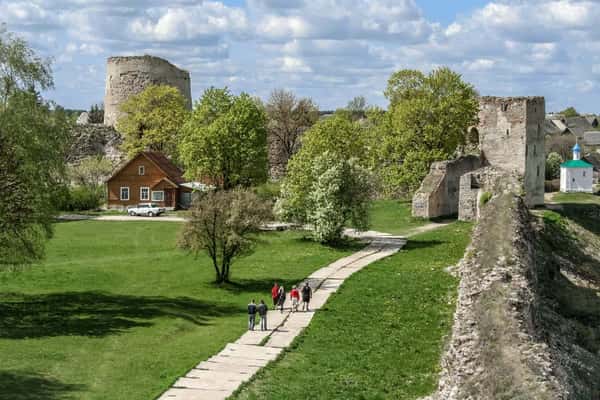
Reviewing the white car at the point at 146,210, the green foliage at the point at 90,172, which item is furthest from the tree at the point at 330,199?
the green foliage at the point at 90,172

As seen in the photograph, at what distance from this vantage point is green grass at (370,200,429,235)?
43438 millimetres

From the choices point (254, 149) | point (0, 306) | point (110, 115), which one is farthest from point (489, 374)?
point (110, 115)

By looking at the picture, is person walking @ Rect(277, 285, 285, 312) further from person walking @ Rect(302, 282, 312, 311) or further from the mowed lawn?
the mowed lawn

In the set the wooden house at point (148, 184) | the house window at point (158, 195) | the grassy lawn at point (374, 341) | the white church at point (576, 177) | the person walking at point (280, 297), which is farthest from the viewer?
the white church at point (576, 177)

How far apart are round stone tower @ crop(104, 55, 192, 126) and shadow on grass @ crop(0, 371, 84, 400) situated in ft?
180

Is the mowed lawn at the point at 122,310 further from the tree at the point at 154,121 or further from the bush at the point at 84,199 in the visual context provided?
the tree at the point at 154,121

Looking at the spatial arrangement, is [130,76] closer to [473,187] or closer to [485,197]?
[473,187]

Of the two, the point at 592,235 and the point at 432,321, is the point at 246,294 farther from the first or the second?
the point at 592,235

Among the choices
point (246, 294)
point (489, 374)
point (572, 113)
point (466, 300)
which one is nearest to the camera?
point (489, 374)

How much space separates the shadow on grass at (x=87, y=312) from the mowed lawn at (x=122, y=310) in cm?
3

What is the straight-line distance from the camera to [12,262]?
24875mm

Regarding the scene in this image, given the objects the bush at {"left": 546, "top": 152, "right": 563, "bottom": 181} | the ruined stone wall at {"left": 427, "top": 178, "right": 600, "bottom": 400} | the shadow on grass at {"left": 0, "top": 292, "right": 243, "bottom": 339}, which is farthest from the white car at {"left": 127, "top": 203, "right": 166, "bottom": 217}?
the bush at {"left": 546, "top": 152, "right": 563, "bottom": 181}

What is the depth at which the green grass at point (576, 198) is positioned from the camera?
2222 inches

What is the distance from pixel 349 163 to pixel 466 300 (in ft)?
64.7
